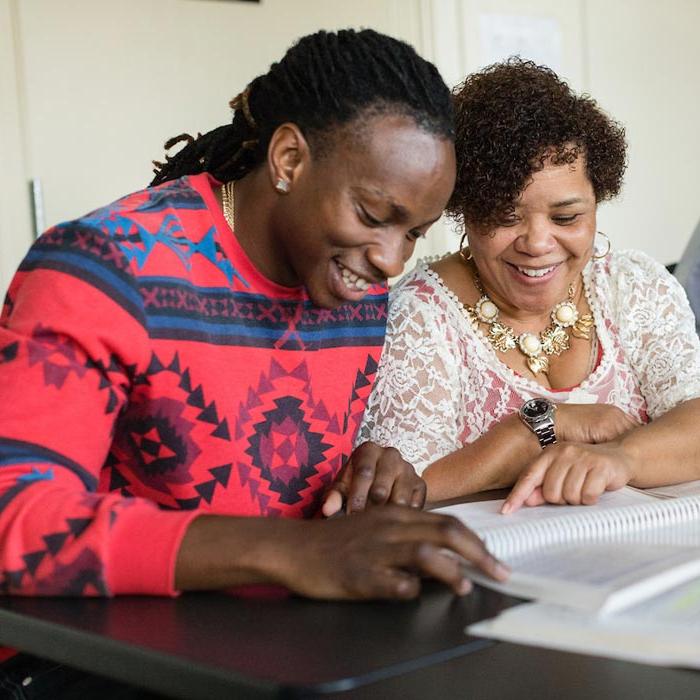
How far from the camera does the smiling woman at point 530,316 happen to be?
68.5 inches

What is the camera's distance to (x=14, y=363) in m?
1.03

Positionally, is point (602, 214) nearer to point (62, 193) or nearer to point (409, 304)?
point (62, 193)

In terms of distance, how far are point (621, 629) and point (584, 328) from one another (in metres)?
1.23

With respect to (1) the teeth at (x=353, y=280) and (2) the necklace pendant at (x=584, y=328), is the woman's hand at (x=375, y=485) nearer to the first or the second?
(1) the teeth at (x=353, y=280)

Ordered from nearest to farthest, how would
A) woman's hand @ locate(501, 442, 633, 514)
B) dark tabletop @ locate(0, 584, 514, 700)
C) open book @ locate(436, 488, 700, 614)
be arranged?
dark tabletop @ locate(0, 584, 514, 700)
open book @ locate(436, 488, 700, 614)
woman's hand @ locate(501, 442, 633, 514)

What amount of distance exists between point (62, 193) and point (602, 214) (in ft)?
8.55

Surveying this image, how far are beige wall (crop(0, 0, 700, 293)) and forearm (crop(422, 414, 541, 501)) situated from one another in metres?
2.44

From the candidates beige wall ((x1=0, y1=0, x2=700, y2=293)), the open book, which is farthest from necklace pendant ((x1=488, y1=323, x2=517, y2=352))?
beige wall ((x1=0, y1=0, x2=700, y2=293))

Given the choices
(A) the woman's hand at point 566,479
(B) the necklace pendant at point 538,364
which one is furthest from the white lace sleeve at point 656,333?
(A) the woman's hand at point 566,479

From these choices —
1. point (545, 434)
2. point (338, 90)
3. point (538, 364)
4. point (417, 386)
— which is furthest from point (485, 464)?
point (338, 90)

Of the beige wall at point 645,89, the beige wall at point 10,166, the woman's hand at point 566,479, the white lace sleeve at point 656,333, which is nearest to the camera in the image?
the woman's hand at point 566,479

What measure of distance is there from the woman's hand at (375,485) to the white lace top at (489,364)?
446mm

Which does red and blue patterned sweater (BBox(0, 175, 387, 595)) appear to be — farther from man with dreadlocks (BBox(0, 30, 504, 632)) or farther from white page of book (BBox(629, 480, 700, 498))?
white page of book (BBox(629, 480, 700, 498))

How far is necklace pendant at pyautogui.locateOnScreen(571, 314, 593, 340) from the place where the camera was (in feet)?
6.45
